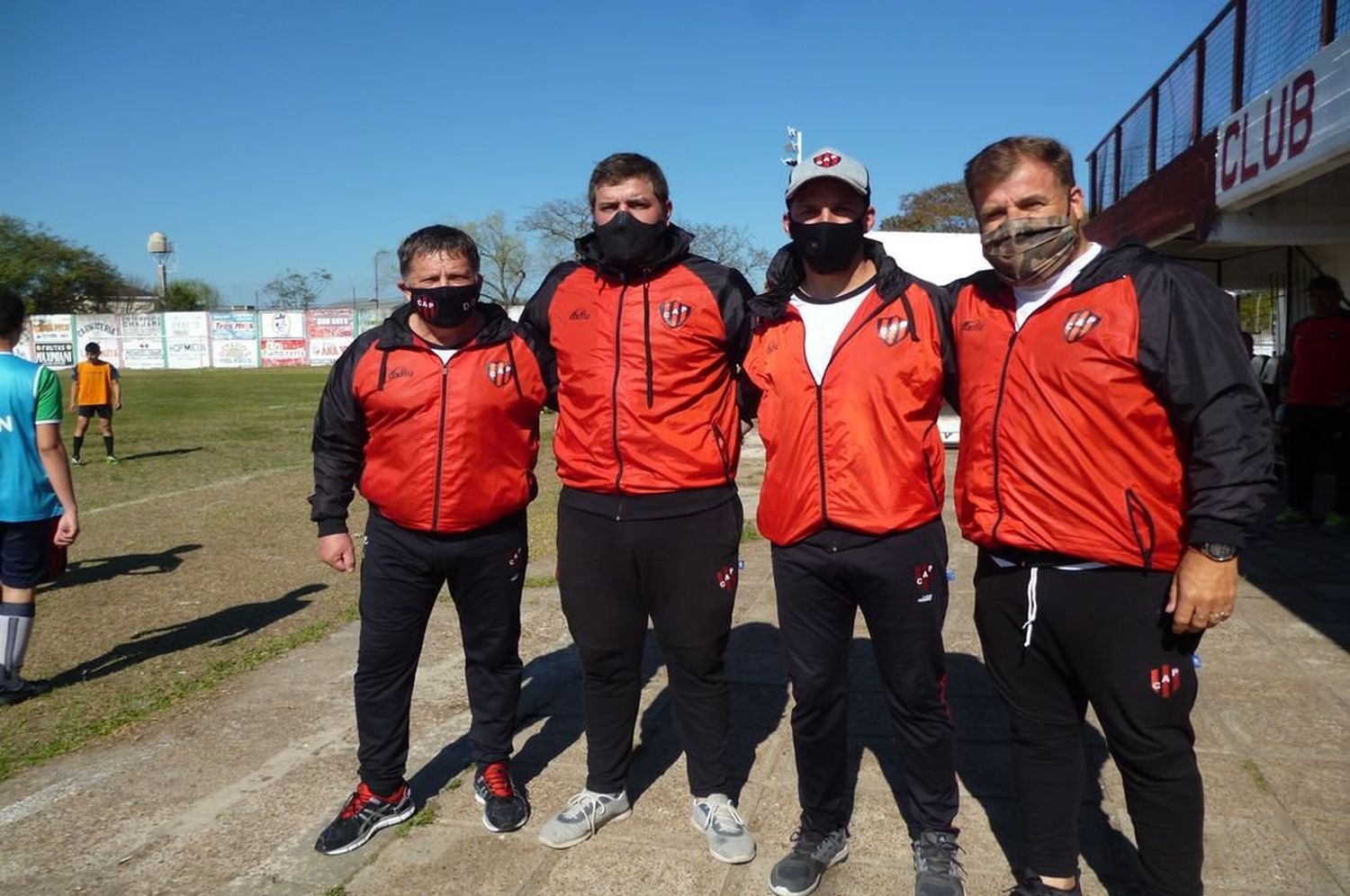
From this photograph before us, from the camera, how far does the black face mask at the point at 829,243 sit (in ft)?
9.46

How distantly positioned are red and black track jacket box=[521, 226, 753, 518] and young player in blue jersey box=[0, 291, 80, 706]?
321cm

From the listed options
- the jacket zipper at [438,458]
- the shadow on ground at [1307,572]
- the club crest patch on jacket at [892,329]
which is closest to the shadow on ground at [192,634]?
the jacket zipper at [438,458]

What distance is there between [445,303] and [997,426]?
1.80m

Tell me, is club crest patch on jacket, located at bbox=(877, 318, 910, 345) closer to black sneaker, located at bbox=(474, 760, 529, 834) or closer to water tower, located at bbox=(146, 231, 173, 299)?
black sneaker, located at bbox=(474, 760, 529, 834)

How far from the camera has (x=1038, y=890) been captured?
2713mm

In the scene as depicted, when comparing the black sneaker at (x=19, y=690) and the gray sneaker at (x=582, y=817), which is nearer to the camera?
the gray sneaker at (x=582, y=817)

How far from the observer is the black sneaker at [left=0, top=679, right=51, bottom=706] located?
5.00m

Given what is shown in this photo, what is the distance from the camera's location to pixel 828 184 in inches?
114

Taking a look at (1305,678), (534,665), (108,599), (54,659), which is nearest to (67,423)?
(108,599)

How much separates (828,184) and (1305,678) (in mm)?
3433

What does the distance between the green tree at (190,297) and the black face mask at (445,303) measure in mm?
80803

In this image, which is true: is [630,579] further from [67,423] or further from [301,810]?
[67,423]

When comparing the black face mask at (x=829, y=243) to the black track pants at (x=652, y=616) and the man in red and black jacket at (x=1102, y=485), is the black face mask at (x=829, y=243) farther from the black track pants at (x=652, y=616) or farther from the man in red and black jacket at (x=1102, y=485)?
the black track pants at (x=652, y=616)

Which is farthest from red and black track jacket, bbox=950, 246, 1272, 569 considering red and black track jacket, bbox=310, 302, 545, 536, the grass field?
the grass field
